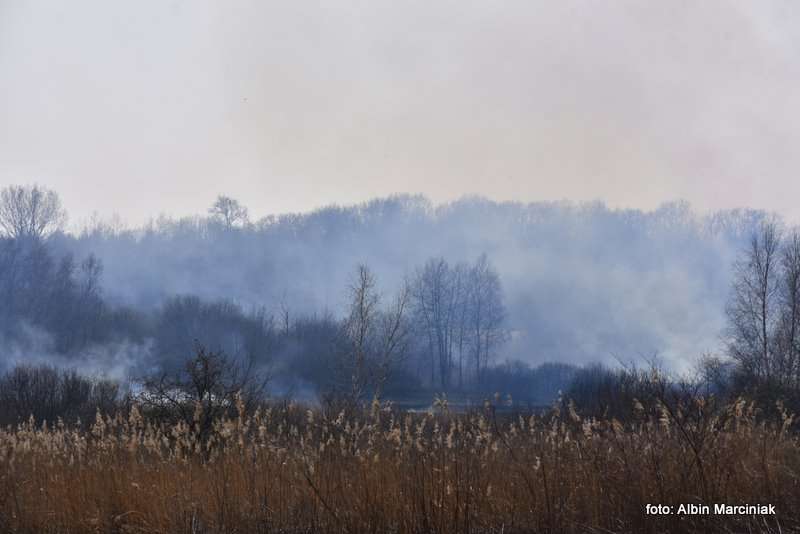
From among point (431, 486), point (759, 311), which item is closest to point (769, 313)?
point (759, 311)

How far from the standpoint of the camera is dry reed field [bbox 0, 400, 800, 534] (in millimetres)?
6105

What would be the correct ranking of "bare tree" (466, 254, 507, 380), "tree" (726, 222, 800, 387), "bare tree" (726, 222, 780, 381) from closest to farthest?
"tree" (726, 222, 800, 387) → "bare tree" (726, 222, 780, 381) → "bare tree" (466, 254, 507, 380)

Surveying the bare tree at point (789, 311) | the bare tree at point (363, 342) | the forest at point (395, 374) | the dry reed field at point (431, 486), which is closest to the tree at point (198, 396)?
the forest at point (395, 374)

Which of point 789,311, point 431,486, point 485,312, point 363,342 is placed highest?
point 485,312

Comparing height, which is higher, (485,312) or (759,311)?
(485,312)

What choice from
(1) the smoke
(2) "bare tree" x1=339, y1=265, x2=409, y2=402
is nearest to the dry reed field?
(2) "bare tree" x1=339, y1=265, x2=409, y2=402

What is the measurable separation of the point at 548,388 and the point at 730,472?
41907 millimetres

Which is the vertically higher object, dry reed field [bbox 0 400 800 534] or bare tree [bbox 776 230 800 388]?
bare tree [bbox 776 230 800 388]

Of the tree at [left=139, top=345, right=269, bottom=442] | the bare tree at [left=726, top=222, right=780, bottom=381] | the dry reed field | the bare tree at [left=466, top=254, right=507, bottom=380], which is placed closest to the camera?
the dry reed field

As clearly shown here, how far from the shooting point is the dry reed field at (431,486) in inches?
240

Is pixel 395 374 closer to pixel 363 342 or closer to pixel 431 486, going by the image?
pixel 363 342

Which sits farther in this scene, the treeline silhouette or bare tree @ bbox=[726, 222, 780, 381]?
the treeline silhouette

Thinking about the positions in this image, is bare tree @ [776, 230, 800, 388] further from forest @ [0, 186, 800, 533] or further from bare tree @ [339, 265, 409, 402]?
bare tree @ [339, 265, 409, 402]

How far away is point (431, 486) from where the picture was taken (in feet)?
20.4
